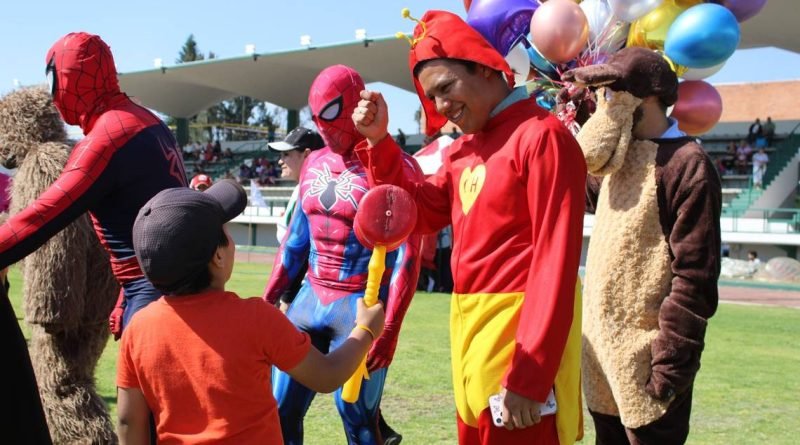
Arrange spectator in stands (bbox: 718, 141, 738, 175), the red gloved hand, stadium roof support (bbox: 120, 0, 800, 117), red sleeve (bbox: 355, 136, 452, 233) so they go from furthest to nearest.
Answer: stadium roof support (bbox: 120, 0, 800, 117)
spectator in stands (bbox: 718, 141, 738, 175)
the red gloved hand
red sleeve (bbox: 355, 136, 452, 233)

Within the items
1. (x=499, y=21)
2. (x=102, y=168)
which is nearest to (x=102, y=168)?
(x=102, y=168)

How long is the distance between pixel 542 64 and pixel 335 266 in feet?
4.52

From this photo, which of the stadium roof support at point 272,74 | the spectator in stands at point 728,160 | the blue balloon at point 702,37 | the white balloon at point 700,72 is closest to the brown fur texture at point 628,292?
the blue balloon at point 702,37

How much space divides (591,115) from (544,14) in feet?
1.44

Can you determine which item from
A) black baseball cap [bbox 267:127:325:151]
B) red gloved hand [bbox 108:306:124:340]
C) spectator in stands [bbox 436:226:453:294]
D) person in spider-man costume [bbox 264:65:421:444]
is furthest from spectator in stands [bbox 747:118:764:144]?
red gloved hand [bbox 108:306:124:340]

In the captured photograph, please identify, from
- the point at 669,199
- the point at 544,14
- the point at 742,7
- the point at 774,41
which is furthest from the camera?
the point at 774,41

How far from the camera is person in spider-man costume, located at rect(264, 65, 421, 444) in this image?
13.3ft

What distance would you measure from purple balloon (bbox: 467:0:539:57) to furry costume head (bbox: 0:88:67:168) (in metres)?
2.92

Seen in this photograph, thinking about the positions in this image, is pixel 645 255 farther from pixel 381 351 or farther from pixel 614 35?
pixel 381 351

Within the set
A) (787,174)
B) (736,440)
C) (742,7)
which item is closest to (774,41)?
(787,174)

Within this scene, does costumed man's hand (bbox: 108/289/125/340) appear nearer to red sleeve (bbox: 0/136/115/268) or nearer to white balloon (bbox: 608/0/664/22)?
red sleeve (bbox: 0/136/115/268)

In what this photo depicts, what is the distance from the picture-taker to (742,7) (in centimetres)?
362

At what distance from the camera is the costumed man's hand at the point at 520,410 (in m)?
2.40

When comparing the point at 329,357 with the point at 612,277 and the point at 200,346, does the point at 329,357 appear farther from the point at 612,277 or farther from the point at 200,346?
the point at 612,277
